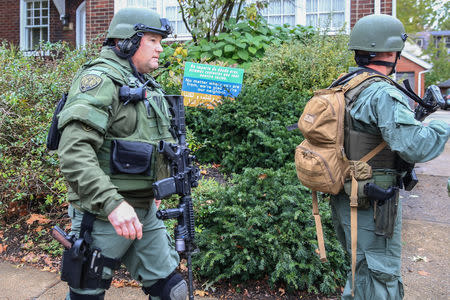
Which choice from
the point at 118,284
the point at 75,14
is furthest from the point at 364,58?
the point at 75,14

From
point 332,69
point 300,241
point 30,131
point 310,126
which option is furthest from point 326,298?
point 332,69

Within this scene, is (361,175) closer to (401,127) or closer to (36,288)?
(401,127)

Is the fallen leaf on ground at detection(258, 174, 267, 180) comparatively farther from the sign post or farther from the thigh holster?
the sign post

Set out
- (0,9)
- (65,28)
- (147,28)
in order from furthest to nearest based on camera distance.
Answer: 1. (0,9)
2. (65,28)
3. (147,28)

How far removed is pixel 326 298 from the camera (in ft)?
11.5

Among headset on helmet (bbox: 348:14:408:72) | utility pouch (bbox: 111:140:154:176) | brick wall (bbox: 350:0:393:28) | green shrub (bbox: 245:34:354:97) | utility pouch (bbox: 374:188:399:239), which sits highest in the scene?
brick wall (bbox: 350:0:393:28)

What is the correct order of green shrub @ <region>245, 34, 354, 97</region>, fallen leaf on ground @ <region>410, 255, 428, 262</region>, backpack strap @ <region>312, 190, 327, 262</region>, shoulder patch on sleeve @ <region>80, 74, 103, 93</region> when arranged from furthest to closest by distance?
green shrub @ <region>245, 34, 354, 97</region>
fallen leaf on ground @ <region>410, 255, 428, 262</region>
backpack strap @ <region>312, 190, 327, 262</region>
shoulder patch on sleeve @ <region>80, 74, 103, 93</region>

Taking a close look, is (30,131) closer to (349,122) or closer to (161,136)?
(161,136)

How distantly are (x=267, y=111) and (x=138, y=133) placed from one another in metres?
3.79

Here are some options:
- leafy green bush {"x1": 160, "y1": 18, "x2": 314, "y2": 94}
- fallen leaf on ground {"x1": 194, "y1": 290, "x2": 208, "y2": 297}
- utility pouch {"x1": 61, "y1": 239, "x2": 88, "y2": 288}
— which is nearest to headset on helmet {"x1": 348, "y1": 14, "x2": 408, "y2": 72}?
utility pouch {"x1": 61, "y1": 239, "x2": 88, "y2": 288}

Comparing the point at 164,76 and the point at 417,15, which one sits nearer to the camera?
the point at 164,76

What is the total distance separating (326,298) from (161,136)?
205 cm

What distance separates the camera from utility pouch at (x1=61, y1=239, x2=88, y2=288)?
2152 millimetres

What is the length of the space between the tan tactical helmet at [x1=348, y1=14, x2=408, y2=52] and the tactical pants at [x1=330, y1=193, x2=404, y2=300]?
0.91 m
